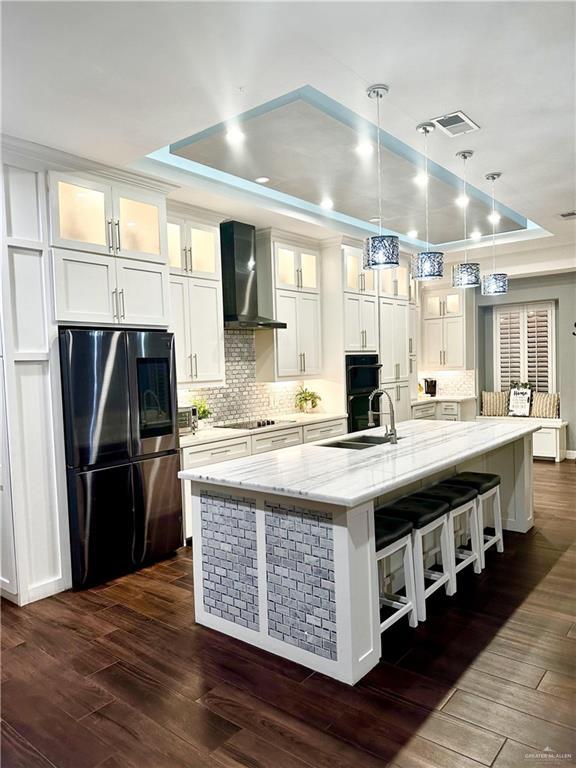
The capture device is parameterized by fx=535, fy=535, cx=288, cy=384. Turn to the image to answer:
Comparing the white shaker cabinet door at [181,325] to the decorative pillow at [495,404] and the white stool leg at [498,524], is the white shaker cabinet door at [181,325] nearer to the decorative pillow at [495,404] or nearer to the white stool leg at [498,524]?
the white stool leg at [498,524]

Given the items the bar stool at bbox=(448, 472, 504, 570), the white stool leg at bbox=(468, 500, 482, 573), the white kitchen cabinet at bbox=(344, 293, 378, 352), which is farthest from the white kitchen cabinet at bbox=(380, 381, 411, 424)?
the white stool leg at bbox=(468, 500, 482, 573)

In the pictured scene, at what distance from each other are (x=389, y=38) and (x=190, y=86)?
3.18ft

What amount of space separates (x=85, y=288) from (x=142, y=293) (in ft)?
1.50

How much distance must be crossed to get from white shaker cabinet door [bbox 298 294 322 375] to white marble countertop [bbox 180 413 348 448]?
52 centimetres

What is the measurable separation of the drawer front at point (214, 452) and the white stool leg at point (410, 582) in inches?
77.1

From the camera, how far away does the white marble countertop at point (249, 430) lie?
437 centimetres

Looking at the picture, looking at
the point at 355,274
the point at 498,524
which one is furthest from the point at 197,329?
the point at 498,524

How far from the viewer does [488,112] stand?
10.1 feet

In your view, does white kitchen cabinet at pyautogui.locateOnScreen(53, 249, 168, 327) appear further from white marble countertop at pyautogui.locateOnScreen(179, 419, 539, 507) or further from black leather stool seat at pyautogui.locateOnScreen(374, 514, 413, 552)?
black leather stool seat at pyautogui.locateOnScreen(374, 514, 413, 552)

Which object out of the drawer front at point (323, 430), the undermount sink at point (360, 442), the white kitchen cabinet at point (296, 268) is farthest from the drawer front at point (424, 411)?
the undermount sink at point (360, 442)

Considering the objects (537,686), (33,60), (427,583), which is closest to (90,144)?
(33,60)

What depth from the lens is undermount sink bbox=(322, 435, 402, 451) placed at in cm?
375

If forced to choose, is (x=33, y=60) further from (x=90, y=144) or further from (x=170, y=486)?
(x=170, y=486)

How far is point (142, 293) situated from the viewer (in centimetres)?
394
